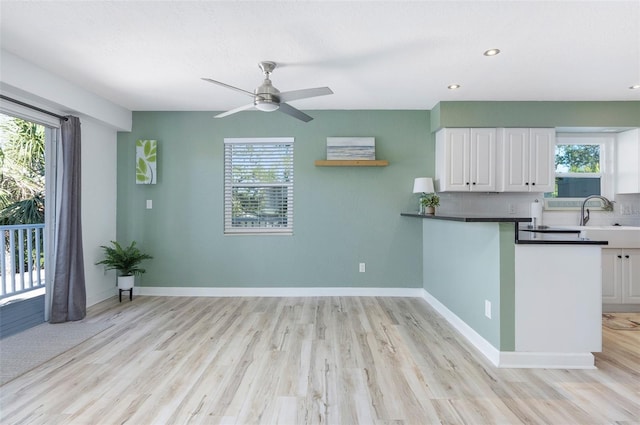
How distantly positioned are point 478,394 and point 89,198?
4.34 m

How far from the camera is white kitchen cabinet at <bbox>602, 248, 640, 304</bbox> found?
11.2ft

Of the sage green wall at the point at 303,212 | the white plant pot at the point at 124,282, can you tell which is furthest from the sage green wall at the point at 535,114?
the white plant pot at the point at 124,282

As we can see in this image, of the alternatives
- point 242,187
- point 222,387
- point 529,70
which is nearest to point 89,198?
point 242,187

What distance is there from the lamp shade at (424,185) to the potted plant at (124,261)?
3.50 meters

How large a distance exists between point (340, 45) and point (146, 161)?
300 centimetres

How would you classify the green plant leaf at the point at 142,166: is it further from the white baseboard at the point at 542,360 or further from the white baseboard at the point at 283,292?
the white baseboard at the point at 542,360

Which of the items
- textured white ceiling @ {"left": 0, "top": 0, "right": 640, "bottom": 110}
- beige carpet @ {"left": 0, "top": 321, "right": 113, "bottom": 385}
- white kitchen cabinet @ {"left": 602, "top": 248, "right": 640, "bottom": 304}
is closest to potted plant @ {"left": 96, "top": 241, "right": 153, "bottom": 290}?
beige carpet @ {"left": 0, "top": 321, "right": 113, "bottom": 385}

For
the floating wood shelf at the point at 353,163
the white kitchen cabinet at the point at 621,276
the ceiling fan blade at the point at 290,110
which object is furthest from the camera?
the floating wood shelf at the point at 353,163

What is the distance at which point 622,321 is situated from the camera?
10.4 ft

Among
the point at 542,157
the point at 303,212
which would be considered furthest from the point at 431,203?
the point at 303,212

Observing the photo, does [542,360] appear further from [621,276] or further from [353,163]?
[353,163]

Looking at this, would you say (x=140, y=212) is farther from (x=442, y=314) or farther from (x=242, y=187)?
(x=442, y=314)

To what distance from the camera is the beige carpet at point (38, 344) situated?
87.5 inches

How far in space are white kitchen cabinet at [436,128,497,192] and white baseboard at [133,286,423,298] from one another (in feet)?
4.87
